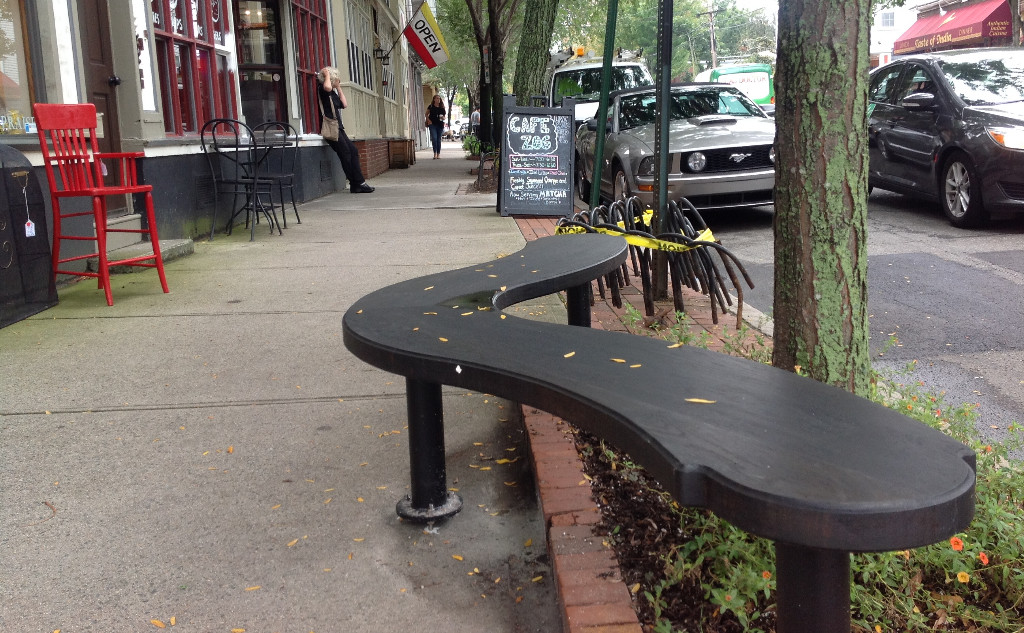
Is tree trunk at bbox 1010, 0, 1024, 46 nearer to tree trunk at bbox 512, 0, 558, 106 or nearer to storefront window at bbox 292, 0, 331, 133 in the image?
tree trunk at bbox 512, 0, 558, 106

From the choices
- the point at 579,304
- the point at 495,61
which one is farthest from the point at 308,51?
the point at 579,304

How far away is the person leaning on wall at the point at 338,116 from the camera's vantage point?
13.3 m

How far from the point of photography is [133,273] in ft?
23.1

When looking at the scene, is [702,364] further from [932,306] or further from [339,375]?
[932,306]

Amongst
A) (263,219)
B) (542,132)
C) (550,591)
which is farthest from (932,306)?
(263,219)

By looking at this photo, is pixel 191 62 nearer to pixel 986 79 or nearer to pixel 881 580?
pixel 986 79

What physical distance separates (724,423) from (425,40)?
1960 cm

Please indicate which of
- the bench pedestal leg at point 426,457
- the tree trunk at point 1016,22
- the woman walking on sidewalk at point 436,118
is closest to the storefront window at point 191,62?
the bench pedestal leg at point 426,457

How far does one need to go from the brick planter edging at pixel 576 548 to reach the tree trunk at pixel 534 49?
10496mm

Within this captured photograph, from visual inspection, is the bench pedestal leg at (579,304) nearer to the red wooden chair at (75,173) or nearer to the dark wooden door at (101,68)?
the red wooden chair at (75,173)

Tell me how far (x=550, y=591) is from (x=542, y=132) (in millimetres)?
8081

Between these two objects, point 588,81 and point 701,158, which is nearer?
point 701,158

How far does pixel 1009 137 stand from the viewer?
8.06 m

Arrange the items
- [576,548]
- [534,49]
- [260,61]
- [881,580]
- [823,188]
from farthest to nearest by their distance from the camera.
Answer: [534,49], [260,61], [823,188], [576,548], [881,580]
